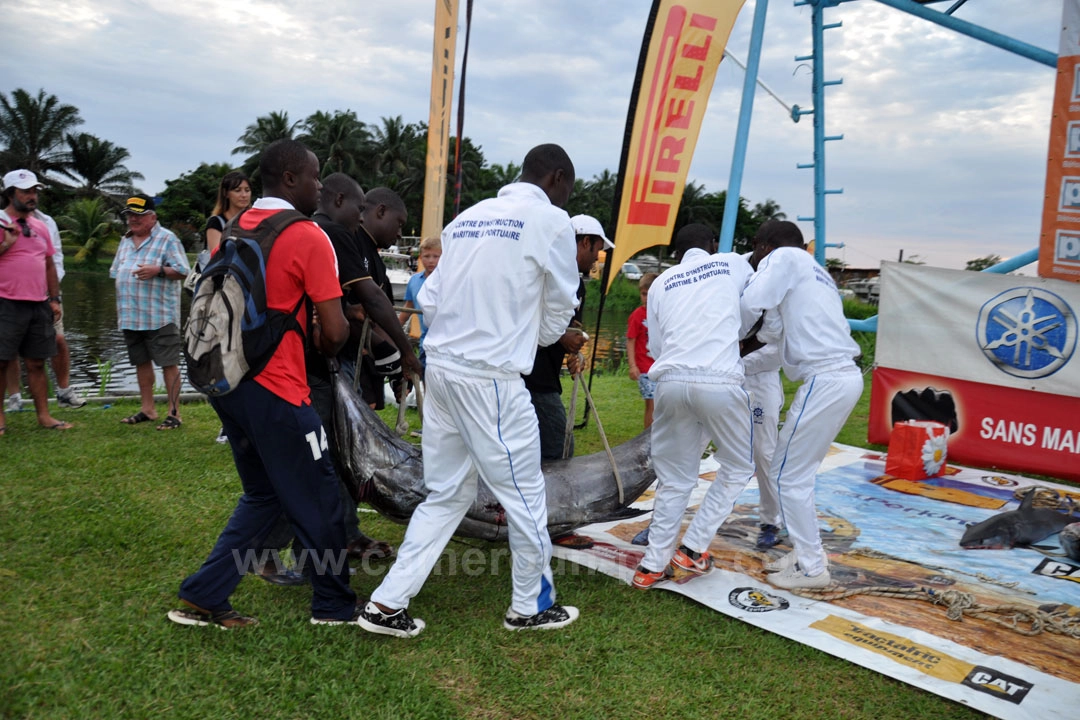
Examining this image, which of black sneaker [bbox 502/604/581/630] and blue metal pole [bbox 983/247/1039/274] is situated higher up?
blue metal pole [bbox 983/247/1039/274]

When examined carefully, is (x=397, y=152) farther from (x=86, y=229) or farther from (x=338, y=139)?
(x=86, y=229)

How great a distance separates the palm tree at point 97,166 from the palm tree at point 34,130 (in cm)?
92

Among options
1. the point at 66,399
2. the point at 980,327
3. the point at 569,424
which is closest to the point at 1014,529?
the point at 980,327

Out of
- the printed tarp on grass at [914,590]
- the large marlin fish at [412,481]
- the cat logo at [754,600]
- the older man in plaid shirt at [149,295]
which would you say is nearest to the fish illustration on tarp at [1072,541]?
the printed tarp on grass at [914,590]

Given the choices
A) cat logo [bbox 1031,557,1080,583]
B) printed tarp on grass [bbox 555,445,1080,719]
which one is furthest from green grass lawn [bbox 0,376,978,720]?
cat logo [bbox 1031,557,1080,583]

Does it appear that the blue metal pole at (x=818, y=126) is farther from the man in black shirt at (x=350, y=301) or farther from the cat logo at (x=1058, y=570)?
the man in black shirt at (x=350, y=301)

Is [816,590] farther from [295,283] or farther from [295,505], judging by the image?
[295,283]

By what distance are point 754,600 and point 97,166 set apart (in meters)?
63.5

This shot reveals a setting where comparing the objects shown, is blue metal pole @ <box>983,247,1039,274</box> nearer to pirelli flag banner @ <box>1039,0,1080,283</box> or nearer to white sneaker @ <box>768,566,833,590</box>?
pirelli flag banner @ <box>1039,0,1080,283</box>

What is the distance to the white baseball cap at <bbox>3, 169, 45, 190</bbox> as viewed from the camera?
5.86 m

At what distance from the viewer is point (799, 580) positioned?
3.88 m

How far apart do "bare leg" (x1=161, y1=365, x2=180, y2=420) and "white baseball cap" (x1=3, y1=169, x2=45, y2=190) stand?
1798 mm

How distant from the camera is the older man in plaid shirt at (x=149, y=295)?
6.20m

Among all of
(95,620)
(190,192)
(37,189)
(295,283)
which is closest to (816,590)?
(295,283)
